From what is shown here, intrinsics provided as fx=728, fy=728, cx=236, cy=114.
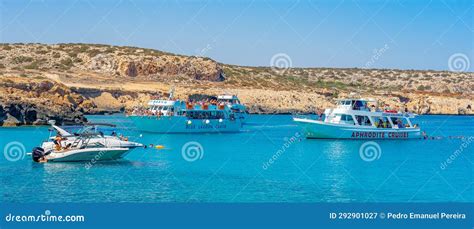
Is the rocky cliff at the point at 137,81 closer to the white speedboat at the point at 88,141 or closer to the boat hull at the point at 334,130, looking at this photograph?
the boat hull at the point at 334,130

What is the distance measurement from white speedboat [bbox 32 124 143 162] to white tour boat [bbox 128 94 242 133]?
26.3 m

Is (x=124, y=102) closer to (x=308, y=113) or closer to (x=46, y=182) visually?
(x=308, y=113)

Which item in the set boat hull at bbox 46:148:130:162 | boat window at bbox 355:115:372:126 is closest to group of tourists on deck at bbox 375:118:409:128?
boat window at bbox 355:115:372:126

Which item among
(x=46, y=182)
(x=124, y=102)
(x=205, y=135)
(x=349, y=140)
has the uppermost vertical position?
(x=124, y=102)

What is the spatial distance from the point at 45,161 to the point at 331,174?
559 inches

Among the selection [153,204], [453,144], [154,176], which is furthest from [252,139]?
[153,204]

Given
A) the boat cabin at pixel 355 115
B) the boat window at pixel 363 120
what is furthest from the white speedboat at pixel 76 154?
the boat window at pixel 363 120

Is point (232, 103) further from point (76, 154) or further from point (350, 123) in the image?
point (76, 154)

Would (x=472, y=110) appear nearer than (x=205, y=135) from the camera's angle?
No

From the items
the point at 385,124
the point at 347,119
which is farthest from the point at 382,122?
the point at 347,119

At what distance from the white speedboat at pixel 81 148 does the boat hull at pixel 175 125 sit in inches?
1029

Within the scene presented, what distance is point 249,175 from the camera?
33906mm

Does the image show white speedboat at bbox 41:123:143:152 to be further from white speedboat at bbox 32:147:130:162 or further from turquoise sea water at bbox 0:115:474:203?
turquoise sea water at bbox 0:115:474:203

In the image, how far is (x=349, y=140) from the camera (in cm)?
5731
